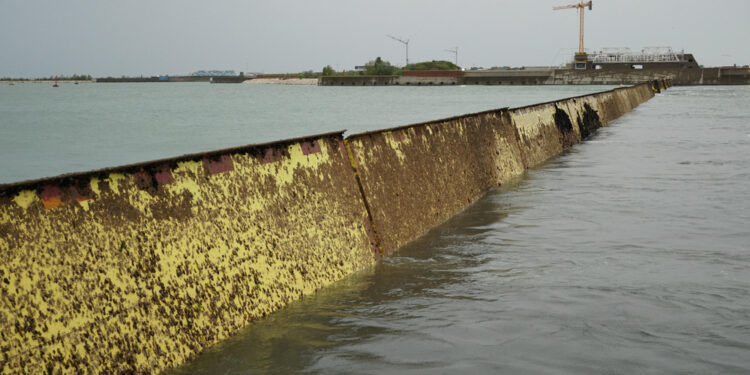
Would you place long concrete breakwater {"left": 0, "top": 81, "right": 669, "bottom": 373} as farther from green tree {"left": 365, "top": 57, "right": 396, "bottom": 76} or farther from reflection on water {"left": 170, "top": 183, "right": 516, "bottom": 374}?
green tree {"left": 365, "top": 57, "right": 396, "bottom": 76}

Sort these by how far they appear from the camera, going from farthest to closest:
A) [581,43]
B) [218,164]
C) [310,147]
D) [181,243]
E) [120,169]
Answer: [581,43], [310,147], [218,164], [181,243], [120,169]

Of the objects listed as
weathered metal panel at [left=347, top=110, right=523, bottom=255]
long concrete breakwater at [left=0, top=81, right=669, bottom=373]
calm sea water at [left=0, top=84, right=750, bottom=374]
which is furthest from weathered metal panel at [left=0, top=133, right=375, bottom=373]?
weathered metal panel at [left=347, top=110, right=523, bottom=255]

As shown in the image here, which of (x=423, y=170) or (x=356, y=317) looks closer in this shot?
(x=356, y=317)

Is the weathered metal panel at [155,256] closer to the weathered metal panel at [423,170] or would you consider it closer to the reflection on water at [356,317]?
the reflection on water at [356,317]

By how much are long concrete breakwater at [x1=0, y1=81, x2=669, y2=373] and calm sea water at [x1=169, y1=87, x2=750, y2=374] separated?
0.17m

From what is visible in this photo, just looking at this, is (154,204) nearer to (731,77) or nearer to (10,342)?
(10,342)

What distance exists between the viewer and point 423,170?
6.14 m

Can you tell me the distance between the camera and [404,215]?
560 centimetres

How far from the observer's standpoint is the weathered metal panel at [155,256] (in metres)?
2.55

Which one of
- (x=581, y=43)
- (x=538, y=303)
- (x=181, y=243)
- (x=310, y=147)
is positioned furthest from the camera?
(x=581, y=43)

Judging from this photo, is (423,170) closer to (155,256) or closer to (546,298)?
(546,298)

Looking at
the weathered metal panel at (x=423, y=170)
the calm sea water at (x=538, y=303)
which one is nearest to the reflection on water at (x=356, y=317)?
the calm sea water at (x=538, y=303)

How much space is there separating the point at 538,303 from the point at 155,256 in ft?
7.27

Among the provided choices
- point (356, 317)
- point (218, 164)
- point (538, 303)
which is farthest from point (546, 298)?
point (218, 164)
